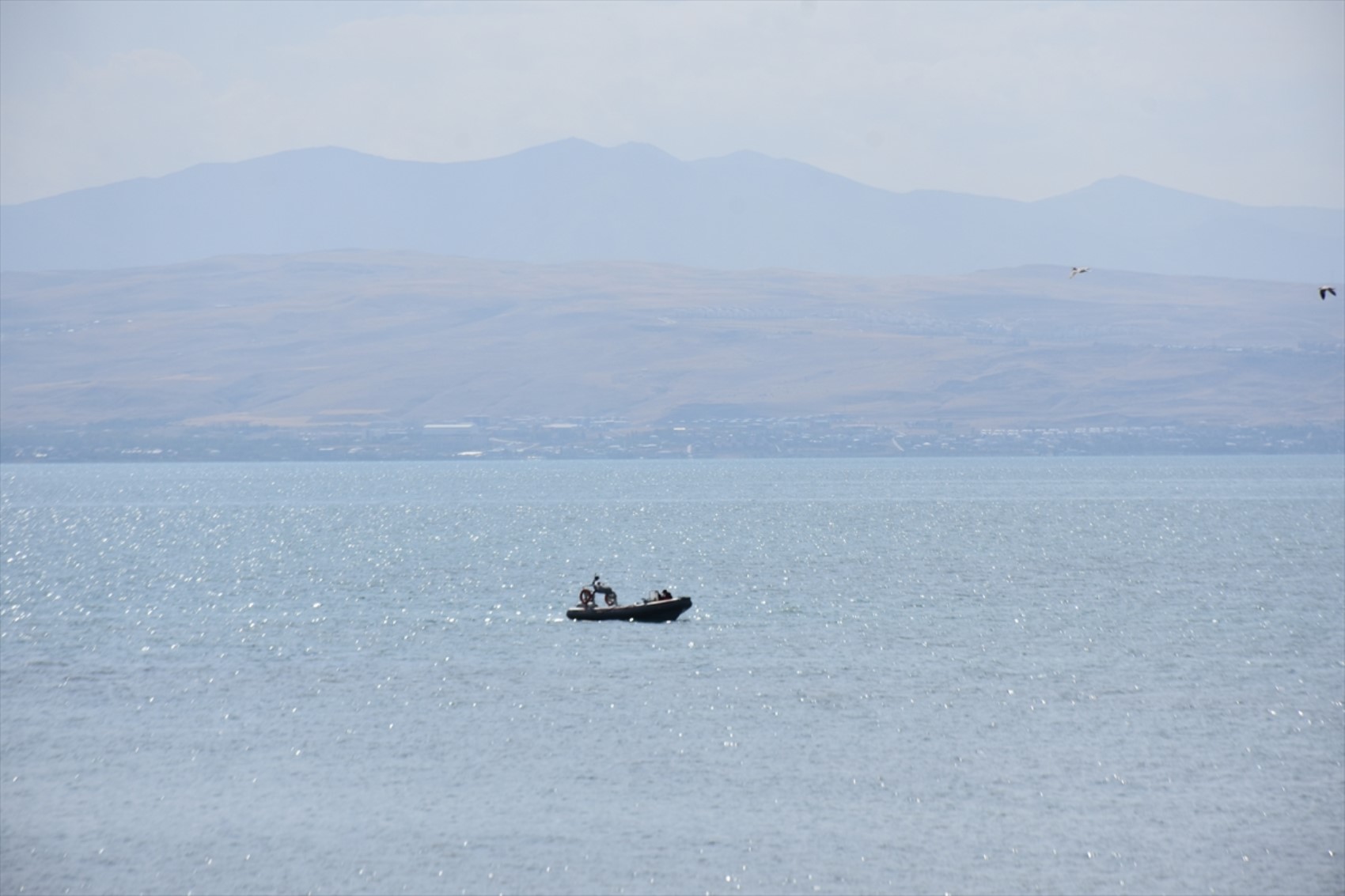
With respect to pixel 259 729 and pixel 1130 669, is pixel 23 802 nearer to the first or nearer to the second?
pixel 259 729

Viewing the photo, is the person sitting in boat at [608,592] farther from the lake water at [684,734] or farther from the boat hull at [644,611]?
the lake water at [684,734]

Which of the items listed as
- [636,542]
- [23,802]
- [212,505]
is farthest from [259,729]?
[212,505]

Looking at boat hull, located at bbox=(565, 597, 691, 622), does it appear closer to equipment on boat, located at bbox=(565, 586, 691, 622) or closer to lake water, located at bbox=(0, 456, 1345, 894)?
equipment on boat, located at bbox=(565, 586, 691, 622)

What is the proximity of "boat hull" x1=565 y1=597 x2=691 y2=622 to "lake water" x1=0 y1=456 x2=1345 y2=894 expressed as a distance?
0.58 meters

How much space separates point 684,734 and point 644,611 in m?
23.5

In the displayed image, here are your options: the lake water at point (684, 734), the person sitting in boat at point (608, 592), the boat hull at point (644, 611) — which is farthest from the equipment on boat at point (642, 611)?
the lake water at point (684, 734)

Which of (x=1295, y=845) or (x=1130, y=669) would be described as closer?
(x=1295, y=845)

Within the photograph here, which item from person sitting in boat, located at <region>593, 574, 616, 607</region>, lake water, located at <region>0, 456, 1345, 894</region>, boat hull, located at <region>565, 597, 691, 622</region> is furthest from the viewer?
person sitting in boat, located at <region>593, 574, 616, 607</region>

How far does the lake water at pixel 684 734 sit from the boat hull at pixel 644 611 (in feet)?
1.92

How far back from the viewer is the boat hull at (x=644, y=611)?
66.1m

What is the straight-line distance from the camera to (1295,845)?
108ft

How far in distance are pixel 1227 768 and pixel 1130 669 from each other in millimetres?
14687

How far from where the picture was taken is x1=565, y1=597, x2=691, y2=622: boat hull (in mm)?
66062

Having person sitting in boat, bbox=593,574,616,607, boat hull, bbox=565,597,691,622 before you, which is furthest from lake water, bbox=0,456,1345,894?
person sitting in boat, bbox=593,574,616,607
